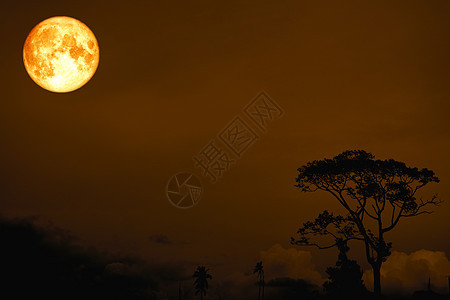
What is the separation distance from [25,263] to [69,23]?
5361cm

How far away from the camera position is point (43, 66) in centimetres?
2317

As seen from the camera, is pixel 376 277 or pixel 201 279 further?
pixel 201 279

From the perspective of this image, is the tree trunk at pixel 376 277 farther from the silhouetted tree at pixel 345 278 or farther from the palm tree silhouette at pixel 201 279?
the palm tree silhouette at pixel 201 279

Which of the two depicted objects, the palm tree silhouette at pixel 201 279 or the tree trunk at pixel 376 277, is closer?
the tree trunk at pixel 376 277

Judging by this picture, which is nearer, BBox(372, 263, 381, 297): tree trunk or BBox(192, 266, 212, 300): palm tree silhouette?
BBox(372, 263, 381, 297): tree trunk

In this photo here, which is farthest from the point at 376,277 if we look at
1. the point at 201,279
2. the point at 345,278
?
the point at 201,279

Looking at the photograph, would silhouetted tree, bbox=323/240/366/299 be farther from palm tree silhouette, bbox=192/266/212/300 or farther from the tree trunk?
palm tree silhouette, bbox=192/266/212/300

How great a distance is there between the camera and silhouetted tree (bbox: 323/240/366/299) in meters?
33.0

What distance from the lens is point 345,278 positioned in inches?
1309

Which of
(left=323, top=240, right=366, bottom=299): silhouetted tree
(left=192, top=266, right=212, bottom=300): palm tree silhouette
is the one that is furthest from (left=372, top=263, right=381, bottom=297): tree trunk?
(left=192, top=266, right=212, bottom=300): palm tree silhouette

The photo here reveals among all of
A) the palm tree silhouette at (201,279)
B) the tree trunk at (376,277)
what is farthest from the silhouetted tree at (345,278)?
the palm tree silhouette at (201,279)

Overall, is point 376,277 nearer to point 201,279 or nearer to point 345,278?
point 345,278

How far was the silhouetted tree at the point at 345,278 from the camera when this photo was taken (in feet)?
108

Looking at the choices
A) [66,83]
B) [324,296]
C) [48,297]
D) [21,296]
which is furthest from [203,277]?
A: [66,83]
